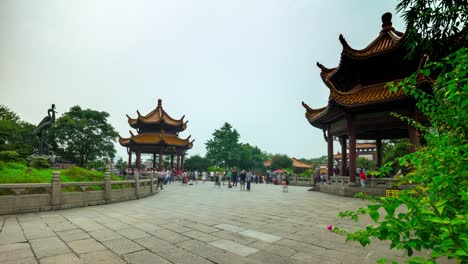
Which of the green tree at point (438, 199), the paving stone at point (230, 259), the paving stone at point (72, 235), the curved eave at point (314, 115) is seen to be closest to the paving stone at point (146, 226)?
the paving stone at point (72, 235)

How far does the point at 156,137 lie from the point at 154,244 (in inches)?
1075

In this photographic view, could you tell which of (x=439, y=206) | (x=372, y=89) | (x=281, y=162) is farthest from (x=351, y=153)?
(x=281, y=162)

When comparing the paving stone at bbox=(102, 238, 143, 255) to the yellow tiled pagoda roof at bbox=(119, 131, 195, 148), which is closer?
the paving stone at bbox=(102, 238, 143, 255)

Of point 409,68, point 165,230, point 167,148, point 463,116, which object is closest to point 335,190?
point 409,68

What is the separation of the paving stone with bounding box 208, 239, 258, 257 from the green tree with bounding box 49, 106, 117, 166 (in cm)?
3448

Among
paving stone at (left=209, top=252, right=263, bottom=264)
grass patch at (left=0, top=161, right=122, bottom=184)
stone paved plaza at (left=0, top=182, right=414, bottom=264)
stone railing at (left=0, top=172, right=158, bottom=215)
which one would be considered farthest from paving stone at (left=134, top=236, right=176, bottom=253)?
grass patch at (left=0, top=161, right=122, bottom=184)

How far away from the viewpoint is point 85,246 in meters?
4.17

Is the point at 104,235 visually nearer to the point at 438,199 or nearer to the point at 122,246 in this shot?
the point at 122,246

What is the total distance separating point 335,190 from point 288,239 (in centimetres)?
1014

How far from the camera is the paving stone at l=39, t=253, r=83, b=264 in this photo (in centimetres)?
344

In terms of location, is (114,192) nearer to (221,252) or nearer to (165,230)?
(165,230)

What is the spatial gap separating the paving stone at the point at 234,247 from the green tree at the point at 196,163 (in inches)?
1651

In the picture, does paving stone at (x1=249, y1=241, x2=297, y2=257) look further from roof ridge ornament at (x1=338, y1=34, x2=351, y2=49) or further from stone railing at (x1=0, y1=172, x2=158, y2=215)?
roof ridge ornament at (x1=338, y1=34, x2=351, y2=49)

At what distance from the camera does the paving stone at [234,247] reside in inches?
155
